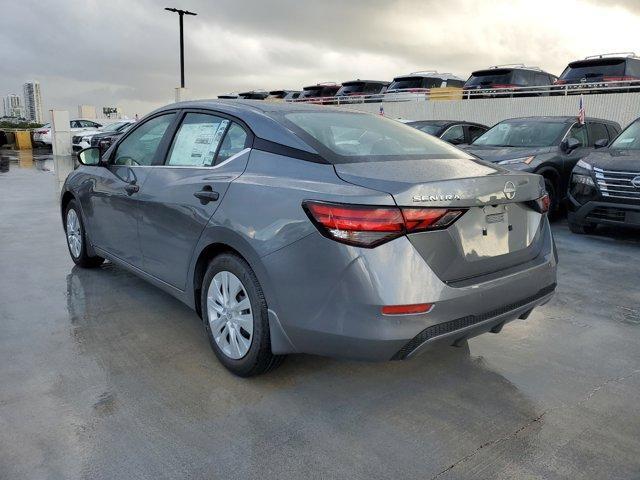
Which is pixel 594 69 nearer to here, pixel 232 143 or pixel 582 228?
pixel 582 228

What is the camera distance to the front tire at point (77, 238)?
514 centimetres

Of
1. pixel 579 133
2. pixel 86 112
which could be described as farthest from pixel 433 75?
pixel 86 112

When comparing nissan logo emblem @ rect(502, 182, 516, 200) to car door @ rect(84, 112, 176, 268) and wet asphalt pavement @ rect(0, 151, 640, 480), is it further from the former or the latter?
car door @ rect(84, 112, 176, 268)

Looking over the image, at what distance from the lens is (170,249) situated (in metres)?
3.61

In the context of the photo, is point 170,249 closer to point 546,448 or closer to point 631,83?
Result: point 546,448

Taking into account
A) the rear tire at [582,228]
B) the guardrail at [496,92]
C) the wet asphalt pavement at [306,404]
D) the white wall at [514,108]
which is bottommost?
the wet asphalt pavement at [306,404]

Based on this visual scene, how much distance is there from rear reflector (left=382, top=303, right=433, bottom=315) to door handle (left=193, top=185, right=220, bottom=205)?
124 cm

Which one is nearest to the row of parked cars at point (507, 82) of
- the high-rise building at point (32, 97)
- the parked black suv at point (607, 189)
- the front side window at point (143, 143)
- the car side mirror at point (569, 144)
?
the car side mirror at point (569, 144)

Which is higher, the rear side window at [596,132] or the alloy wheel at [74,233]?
the rear side window at [596,132]

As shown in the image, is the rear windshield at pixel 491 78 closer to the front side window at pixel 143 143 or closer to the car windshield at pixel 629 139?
the car windshield at pixel 629 139

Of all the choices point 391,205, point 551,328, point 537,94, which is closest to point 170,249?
point 391,205

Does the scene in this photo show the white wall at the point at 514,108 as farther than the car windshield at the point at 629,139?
Yes

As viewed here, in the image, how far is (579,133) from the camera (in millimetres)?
8758

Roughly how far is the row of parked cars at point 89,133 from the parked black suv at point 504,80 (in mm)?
11645
